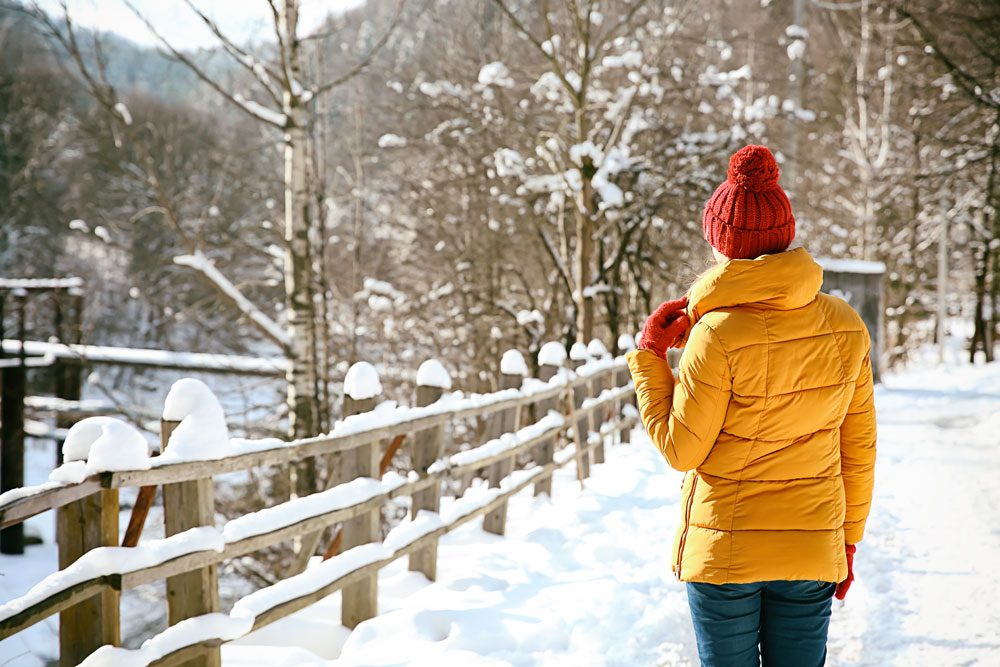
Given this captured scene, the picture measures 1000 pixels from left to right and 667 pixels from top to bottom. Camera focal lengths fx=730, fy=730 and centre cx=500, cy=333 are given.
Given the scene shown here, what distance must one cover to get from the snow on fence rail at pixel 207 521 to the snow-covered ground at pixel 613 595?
0.27m

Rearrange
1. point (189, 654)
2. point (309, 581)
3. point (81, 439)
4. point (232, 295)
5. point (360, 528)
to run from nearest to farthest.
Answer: point (81, 439), point (189, 654), point (309, 581), point (360, 528), point (232, 295)

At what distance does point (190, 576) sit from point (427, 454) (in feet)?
5.90

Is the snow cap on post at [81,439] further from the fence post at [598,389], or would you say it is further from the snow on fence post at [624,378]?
the snow on fence post at [624,378]

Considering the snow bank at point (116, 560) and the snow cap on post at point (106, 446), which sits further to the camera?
the snow cap on post at point (106, 446)

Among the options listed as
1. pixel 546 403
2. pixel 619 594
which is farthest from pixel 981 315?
pixel 619 594

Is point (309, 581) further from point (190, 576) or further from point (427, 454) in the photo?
point (427, 454)

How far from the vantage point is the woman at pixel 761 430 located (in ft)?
6.39

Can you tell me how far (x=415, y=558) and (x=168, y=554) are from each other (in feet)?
6.35

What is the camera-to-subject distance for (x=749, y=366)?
1.94 m

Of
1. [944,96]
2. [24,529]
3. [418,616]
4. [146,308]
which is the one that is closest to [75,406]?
[24,529]

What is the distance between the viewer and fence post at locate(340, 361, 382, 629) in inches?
142

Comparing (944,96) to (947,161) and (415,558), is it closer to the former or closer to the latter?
(947,161)

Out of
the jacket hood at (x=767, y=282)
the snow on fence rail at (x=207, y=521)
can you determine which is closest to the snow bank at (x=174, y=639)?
the snow on fence rail at (x=207, y=521)

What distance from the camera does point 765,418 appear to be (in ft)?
6.47
